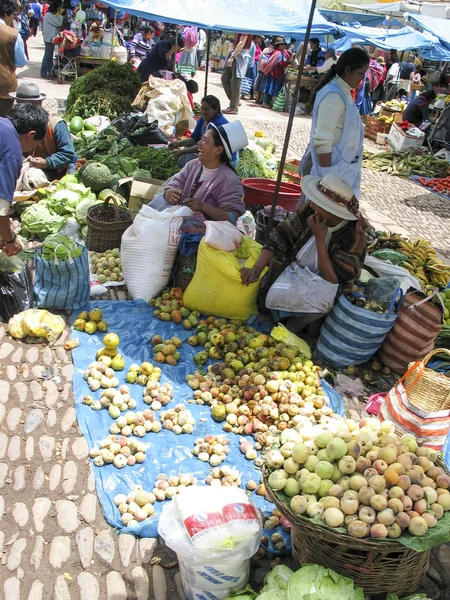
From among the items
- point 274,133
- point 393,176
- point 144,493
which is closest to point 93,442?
point 144,493

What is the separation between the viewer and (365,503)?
2.30 metres

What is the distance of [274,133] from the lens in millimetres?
13633

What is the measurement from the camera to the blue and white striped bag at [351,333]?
4203 millimetres

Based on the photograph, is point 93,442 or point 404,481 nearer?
point 404,481

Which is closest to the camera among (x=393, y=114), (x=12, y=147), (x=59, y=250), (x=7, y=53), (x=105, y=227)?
(x=12, y=147)

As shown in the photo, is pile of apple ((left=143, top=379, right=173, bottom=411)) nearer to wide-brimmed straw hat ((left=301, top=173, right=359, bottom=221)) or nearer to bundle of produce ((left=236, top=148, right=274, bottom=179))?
wide-brimmed straw hat ((left=301, top=173, right=359, bottom=221))

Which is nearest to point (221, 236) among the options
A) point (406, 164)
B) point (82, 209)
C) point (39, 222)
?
point (82, 209)

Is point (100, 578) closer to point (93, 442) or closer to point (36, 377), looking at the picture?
point (93, 442)

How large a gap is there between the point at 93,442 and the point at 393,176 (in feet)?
36.2

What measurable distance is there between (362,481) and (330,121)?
3.64 meters

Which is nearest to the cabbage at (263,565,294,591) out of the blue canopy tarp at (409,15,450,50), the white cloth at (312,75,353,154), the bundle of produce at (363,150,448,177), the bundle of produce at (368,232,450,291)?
the bundle of produce at (368,232,450,291)

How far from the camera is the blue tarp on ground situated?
3076mm

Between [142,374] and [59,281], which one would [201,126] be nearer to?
[59,281]

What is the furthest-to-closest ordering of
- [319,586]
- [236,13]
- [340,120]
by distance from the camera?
[236,13] < [340,120] < [319,586]
